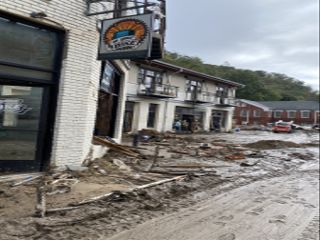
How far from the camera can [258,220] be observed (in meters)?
7.42

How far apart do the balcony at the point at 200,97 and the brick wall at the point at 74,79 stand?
109 ft

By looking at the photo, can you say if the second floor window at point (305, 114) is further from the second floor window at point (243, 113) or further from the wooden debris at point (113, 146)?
the wooden debris at point (113, 146)

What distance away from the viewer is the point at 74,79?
362 inches

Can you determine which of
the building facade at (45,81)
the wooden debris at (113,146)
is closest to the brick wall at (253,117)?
the wooden debris at (113,146)

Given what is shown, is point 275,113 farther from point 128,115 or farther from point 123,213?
point 123,213

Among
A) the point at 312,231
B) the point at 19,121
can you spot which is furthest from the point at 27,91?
the point at 312,231

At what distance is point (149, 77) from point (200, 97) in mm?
9645

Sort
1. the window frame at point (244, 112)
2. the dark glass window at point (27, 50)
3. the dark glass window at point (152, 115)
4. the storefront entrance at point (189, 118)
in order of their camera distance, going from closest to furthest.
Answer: the dark glass window at point (27, 50)
the dark glass window at point (152, 115)
the storefront entrance at point (189, 118)
the window frame at point (244, 112)

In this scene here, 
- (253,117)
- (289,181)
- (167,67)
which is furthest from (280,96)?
(289,181)

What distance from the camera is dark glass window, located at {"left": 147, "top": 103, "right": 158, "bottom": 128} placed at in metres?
37.9

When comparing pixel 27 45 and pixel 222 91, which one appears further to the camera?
pixel 222 91

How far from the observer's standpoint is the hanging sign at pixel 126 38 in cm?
831

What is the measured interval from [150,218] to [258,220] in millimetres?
2118

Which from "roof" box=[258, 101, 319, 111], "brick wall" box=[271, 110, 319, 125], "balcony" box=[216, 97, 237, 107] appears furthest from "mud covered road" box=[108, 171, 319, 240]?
"roof" box=[258, 101, 319, 111]
